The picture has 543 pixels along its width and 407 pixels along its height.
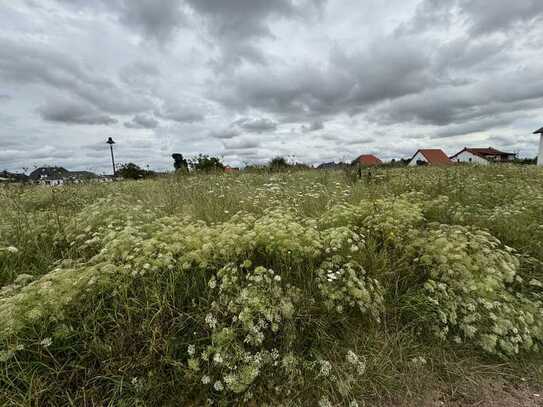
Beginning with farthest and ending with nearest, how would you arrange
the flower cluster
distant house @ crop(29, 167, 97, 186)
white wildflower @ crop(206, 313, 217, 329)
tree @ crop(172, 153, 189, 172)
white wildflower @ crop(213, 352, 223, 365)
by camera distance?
tree @ crop(172, 153, 189, 172), distant house @ crop(29, 167, 97, 186), the flower cluster, white wildflower @ crop(206, 313, 217, 329), white wildflower @ crop(213, 352, 223, 365)

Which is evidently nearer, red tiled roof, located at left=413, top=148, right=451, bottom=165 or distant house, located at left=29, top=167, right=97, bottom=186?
distant house, located at left=29, top=167, right=97, bottom=186

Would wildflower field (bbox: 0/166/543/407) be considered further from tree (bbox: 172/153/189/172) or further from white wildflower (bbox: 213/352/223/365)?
tree (bbox: 172/153/189/172)

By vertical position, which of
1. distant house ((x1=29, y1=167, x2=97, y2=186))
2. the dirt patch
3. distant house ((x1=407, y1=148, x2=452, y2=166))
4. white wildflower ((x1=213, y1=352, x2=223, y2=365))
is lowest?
the dirt patch

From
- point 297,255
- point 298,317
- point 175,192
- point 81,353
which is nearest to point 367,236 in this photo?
point 297,255

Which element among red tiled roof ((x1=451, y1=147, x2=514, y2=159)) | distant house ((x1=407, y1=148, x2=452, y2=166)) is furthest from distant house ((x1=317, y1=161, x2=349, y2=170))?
red tiled roof ((x1=451, y1=147, x2=514, y2=159))

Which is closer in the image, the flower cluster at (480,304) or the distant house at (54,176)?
the flower cluster at (480,304)

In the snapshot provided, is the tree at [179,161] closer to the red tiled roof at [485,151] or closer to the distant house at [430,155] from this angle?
the distant house at [430,155]

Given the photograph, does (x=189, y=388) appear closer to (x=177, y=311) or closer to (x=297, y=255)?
(x=177, y=311)

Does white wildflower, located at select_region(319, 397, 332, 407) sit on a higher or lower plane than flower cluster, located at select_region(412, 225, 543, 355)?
lower

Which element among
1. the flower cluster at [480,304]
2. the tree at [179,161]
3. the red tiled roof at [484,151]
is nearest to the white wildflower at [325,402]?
the flower cluster at [480,304]

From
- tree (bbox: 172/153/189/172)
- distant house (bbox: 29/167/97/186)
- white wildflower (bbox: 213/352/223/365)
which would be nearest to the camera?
white wildflower (bbox: 213/352/223/365)

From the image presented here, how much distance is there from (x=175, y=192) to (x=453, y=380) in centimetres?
534

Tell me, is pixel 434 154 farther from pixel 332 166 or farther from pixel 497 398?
pixel 497 398

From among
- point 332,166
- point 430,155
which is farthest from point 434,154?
point 332,166
